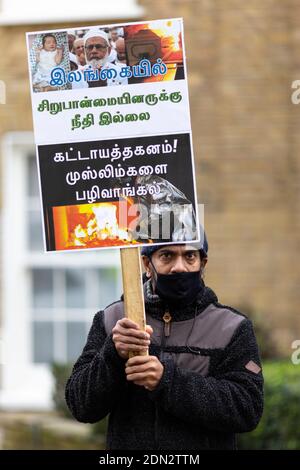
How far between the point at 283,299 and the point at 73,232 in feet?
21.0

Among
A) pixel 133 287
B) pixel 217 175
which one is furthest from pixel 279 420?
pixel 133 287

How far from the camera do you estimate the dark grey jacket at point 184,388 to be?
4.01m

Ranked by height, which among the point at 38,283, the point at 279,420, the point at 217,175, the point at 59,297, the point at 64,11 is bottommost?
the point at 279,420

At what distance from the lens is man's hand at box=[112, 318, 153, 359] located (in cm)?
397

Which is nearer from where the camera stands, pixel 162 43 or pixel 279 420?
pixel 162 43

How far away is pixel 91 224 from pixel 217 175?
6365mm

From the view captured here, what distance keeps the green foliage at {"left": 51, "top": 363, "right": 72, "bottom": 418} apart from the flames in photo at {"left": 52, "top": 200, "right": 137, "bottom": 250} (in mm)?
6010

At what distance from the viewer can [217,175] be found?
10516 millimetres

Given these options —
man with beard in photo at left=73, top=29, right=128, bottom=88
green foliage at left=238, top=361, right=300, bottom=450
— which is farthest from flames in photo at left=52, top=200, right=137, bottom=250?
green foliage at left=238, top=361, right=300, bottom=450

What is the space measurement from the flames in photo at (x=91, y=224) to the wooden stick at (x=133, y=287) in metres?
0.09

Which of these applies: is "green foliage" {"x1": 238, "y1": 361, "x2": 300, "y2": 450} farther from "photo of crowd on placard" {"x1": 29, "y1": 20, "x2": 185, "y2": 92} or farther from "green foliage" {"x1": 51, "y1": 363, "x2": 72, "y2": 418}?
"photo of crowd on placard" {"x1": 29, "y1": 20, "x2": 185, "y2": 92}

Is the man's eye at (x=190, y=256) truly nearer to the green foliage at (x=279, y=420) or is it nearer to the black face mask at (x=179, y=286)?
the black face mask at (x=179, y=286)

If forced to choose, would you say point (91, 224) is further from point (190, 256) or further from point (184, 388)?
point (184, 388)

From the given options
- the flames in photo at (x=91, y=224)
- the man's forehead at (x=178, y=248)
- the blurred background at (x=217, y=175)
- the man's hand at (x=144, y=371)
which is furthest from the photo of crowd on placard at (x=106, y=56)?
the blurred background at (x=217, y=175)
